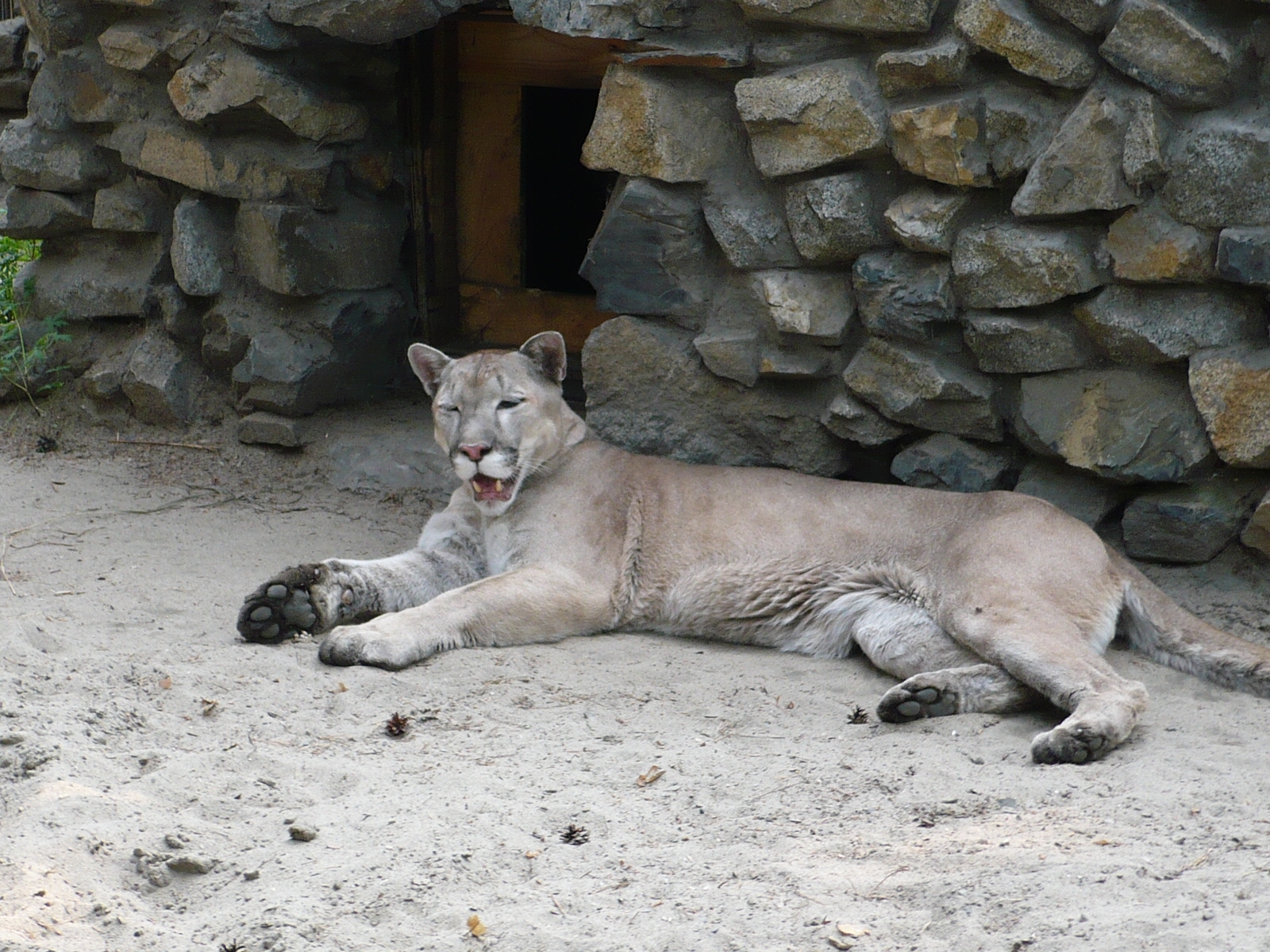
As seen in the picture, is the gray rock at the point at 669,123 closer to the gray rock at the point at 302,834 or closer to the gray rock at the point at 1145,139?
the gray rock at the point at 1145,139

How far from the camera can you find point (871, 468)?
5.14m

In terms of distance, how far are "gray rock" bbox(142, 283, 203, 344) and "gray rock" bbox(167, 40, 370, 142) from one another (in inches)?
33.5

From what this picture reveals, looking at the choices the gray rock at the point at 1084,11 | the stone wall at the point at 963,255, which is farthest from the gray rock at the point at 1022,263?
the gray rock at the point at 1084,11

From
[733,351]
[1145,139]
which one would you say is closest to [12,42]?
[733,351]

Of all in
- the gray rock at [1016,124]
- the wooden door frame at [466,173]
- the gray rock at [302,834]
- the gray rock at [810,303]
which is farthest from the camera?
the wooden door frame at [466,173]

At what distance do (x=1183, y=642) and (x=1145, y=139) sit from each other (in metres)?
1.58

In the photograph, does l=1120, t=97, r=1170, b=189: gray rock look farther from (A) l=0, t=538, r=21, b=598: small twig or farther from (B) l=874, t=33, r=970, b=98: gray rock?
(A) l=0, t=538, r=21, b=598: small twig

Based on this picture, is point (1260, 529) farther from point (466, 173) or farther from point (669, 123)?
point (466, 173)

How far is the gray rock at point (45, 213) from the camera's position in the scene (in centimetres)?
628

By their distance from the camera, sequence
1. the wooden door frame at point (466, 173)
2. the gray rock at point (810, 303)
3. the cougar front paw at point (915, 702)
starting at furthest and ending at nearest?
the wooden door frame at point (466, 173) < the gray rock at point (810, 303) < the cougar front paw at point (915, 702)

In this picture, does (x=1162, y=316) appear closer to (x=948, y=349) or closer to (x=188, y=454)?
(x=948, y=349)

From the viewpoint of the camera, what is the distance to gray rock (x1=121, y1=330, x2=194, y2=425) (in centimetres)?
621

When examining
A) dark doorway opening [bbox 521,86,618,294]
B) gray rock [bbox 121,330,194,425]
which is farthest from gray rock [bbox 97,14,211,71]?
dark doorway opening [bbox 521,86,618,294]

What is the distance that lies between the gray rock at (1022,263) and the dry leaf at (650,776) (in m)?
2.04
